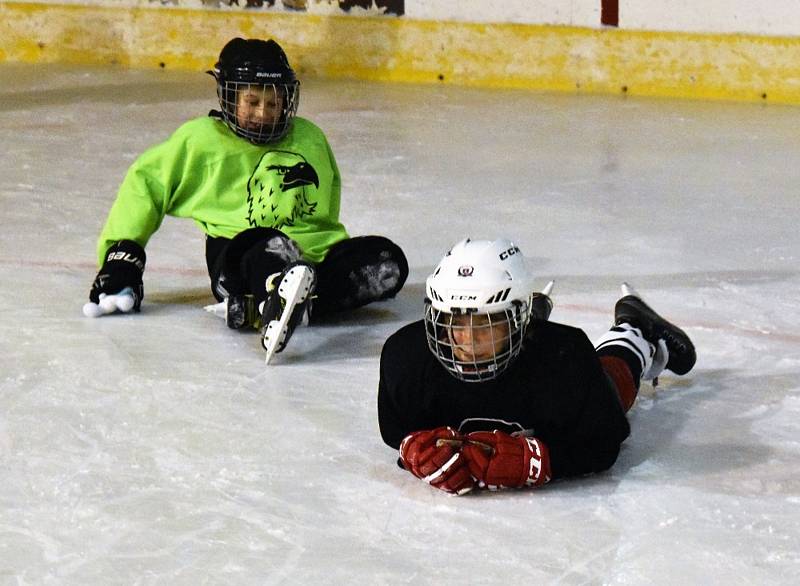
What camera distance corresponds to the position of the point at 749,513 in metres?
2.43

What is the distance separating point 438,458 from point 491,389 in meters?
0.17

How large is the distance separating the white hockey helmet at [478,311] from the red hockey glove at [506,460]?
113mm

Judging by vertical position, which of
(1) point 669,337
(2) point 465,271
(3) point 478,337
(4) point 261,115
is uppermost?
(4) point 261,115

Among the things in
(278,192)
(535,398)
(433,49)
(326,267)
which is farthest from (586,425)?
(433,49)

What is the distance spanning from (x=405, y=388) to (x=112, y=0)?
21.8ft

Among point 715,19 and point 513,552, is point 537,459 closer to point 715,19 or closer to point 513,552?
point 513,552

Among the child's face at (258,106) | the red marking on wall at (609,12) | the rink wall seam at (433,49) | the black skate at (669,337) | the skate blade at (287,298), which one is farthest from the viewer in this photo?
the red marking on wall at (609,12)

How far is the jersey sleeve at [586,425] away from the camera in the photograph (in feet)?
8.19

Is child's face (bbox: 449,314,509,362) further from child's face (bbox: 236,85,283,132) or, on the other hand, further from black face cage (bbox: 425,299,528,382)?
child's face (bbox: 236,85,283,132)

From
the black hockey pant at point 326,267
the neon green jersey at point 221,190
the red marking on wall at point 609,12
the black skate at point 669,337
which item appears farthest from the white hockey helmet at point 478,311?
the red marking on wall at point 609,12

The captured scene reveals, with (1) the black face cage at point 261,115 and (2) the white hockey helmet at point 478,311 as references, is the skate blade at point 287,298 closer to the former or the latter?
(1) the black face cage at point 261,115

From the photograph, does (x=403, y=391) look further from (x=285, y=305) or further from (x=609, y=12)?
(x=609, y=12)

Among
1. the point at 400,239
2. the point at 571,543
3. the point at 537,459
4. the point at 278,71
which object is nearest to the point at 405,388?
the point at 537,459

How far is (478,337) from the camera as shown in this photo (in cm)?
244
